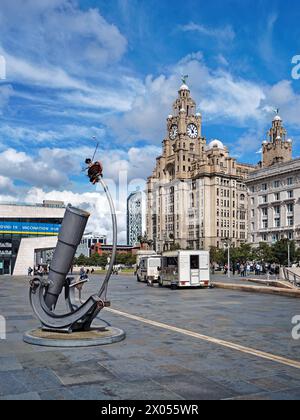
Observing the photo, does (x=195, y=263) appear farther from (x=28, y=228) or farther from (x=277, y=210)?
(x=277, y=210)

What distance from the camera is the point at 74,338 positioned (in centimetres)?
1193

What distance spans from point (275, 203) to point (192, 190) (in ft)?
181

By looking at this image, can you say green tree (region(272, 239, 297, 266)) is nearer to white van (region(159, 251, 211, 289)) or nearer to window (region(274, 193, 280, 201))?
window (region(274, 193, 280, 201))

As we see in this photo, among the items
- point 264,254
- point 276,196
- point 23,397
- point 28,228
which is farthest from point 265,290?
point 276,196

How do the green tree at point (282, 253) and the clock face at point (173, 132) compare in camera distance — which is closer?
the green tree at point (282, 253)

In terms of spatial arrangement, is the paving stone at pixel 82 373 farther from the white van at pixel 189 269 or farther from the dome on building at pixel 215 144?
the dome on building at pixel 215 144

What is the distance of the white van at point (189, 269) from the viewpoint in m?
34.2

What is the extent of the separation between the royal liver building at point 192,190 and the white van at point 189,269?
104158 mm

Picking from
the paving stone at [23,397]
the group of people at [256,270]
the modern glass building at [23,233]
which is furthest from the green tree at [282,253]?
the paving stone at [23,397]

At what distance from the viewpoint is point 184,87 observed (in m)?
162

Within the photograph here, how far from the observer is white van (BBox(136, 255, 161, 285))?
42.4 meters

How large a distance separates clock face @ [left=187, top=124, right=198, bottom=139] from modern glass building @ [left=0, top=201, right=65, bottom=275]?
9177 cm

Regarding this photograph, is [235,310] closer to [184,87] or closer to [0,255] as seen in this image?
[0,255]
